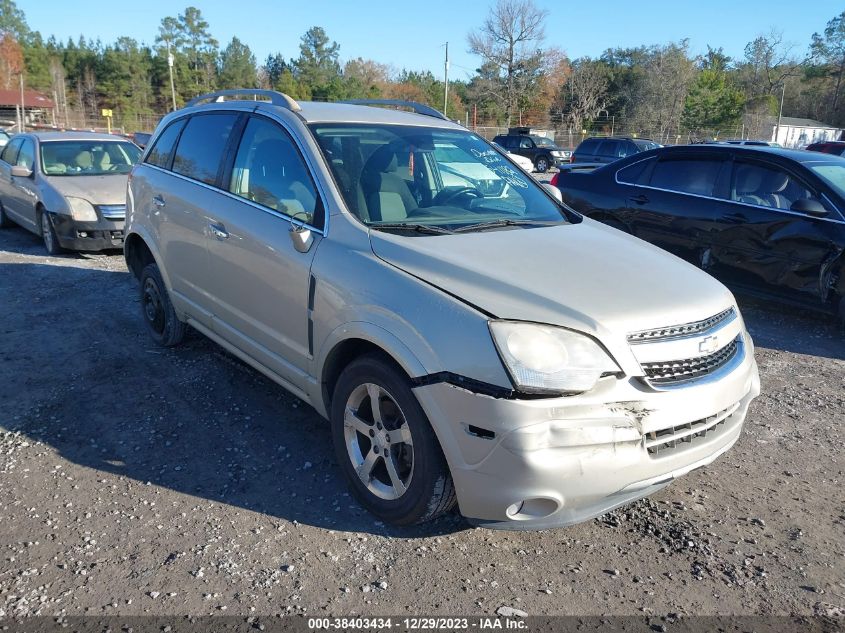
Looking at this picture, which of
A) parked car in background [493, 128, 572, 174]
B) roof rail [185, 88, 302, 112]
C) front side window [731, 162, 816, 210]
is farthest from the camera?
parked car in background [493, 128, 572, 174]

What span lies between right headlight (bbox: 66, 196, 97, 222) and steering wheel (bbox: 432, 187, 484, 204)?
6.26 meters

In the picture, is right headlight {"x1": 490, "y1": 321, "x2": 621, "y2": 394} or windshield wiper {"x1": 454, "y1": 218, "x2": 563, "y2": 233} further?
windshield wiper {"x1": 454, "y1": 218, "x2": 563, "y2": 233}

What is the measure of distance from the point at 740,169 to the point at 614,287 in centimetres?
455

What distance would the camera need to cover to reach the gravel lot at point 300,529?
8.52 feet

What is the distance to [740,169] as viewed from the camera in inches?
256

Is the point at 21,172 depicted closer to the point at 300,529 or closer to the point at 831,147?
the point at 300,529

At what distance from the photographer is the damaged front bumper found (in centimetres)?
240

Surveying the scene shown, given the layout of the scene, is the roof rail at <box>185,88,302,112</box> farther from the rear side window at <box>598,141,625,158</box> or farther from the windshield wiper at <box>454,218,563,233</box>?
the rear side window at <box>598,141,625,158</box>

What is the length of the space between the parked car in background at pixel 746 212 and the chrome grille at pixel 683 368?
12.0ft

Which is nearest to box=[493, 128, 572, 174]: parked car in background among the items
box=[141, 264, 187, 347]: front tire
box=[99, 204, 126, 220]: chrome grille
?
box=[99, 204, 126, 220]: chrome grille

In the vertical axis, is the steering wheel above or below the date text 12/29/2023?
above

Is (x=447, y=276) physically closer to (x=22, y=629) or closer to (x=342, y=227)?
(x=342, y=227)

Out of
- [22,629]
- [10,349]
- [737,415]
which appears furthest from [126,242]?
[737,415]

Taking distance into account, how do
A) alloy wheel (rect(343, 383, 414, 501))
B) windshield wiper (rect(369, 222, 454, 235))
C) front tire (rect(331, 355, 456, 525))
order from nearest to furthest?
front tire (rect(331, 355, 456, 525))
alloy wheel (rect(343, 383, 414, 501))
windshield wiper (rect(369, 222, 454, 235))
